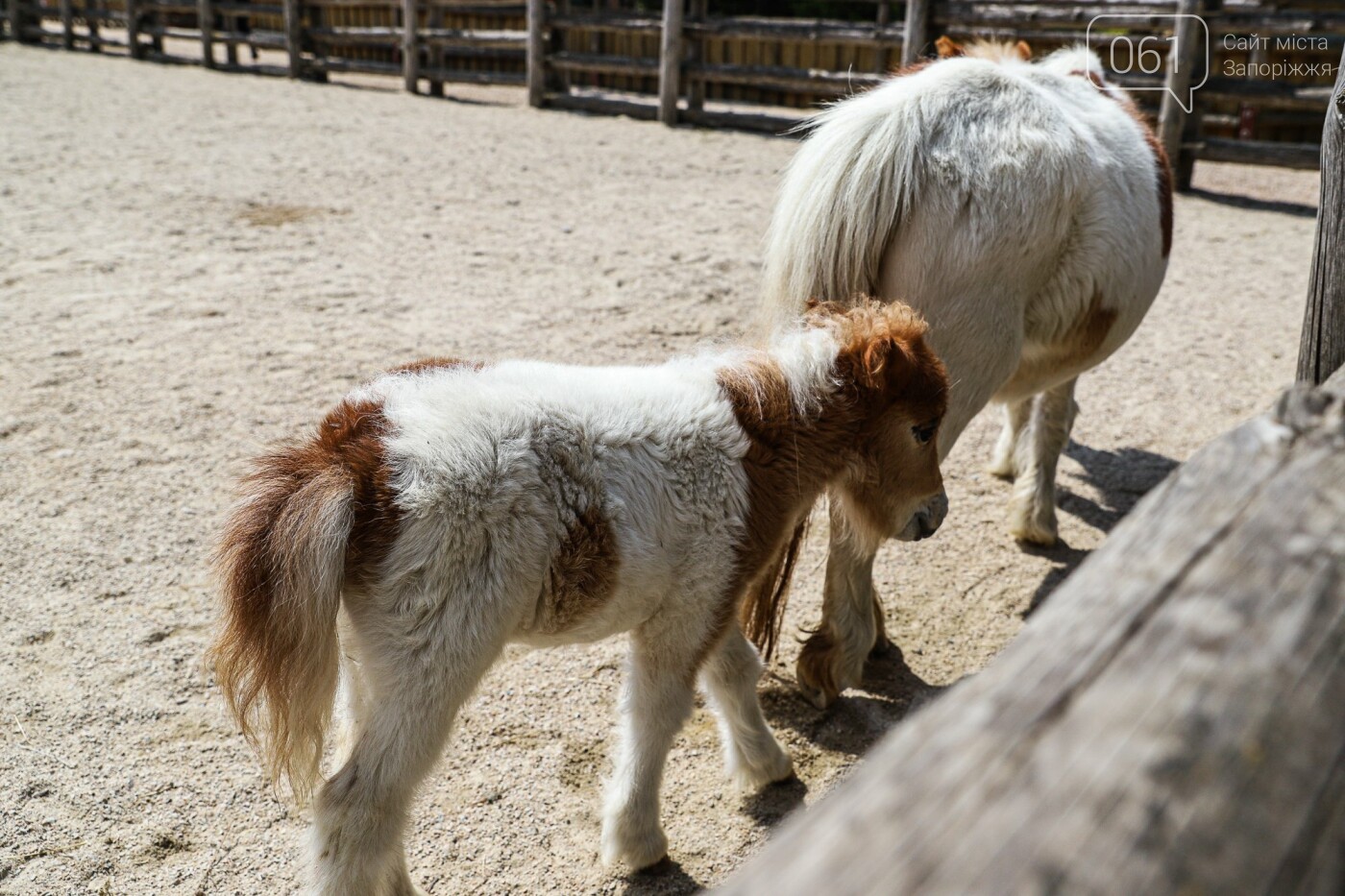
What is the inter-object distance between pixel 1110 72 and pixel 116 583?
35.6 ft

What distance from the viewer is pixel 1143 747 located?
2.56 feet

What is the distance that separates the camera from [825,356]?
271cm

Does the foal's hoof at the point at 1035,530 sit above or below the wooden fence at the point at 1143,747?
below

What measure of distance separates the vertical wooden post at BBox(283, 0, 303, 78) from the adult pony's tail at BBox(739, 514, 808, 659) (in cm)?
1635

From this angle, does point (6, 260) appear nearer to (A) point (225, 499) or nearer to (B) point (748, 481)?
(A) point (225, 499)

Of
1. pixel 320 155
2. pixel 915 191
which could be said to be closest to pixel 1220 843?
pixel 915 191

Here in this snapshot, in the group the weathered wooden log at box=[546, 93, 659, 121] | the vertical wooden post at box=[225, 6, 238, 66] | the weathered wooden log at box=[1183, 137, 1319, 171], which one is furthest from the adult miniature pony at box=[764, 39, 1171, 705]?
the vertical wooden post at box=[225, 6, 238, 66]

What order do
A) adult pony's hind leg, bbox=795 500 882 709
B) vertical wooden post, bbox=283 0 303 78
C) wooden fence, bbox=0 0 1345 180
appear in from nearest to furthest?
adult pony's hind leg, bbox=795 500 882 709 → wooden fence, bbox=0 0 1345 180 → vertical wooden post, bbox=283 0 303 78

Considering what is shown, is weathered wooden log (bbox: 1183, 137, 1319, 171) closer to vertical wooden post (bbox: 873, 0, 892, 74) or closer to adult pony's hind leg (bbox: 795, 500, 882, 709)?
vertical wooden post (bbox: 873, 0, 892, 74)

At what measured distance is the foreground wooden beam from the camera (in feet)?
2.35

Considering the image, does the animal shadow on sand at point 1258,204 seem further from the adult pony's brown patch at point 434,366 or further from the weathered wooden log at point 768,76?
the adult pony's brown patch at point 434,366

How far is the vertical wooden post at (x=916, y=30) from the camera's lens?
11000mm

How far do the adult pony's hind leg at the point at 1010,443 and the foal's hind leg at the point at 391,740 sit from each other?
349cm

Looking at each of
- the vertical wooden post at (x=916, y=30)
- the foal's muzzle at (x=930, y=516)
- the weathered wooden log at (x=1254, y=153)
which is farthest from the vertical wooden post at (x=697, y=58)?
the foal's muzzle at (x=930, y=516)
